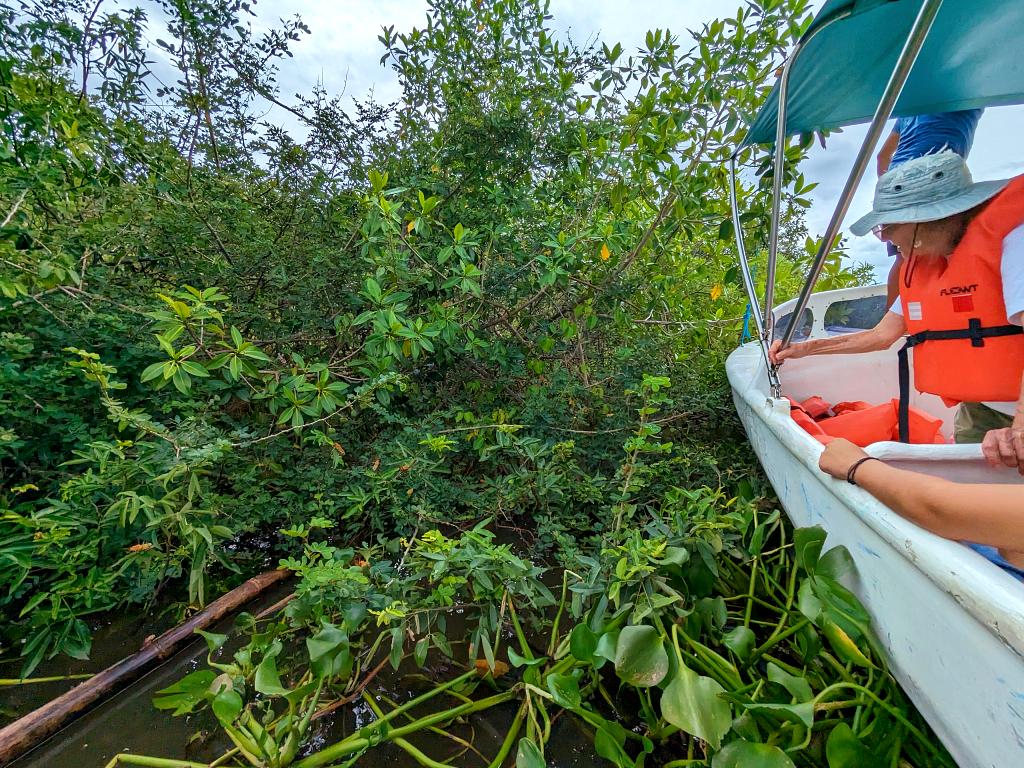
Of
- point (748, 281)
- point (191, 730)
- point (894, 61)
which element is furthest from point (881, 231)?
point (191, 730)

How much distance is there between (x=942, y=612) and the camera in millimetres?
802

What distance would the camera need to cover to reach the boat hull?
0.68 m

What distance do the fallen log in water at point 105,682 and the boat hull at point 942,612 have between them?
2005mm

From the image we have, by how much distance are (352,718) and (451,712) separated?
1.07 ft

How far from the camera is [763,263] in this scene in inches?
162

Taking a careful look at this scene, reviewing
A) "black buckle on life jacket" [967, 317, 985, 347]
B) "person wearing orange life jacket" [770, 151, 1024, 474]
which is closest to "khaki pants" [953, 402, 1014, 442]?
"person wearing orange life jacket" [770, 151, 1024, 474]

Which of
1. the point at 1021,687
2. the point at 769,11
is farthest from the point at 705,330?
the point at 1021,687

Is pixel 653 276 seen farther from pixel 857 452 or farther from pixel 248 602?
pixel 248 602

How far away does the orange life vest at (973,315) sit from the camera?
1243mm

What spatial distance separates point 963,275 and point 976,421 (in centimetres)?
52

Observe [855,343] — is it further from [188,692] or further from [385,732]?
[188,692]

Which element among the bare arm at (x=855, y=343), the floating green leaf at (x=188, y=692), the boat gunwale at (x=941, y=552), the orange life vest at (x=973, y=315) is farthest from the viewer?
the bare arm at (x=855, y=343)

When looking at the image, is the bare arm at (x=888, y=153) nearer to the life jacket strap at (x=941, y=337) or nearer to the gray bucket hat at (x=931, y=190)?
the gray bucket hat at (x=931, y=190)

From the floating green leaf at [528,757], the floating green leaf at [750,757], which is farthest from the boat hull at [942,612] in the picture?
the floating green leaf at [528,757]
